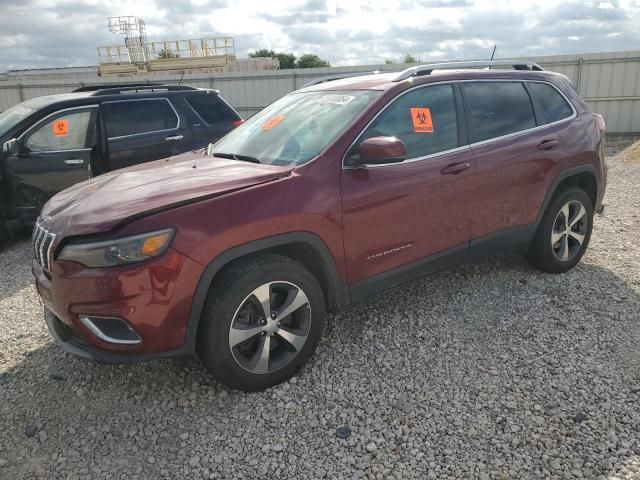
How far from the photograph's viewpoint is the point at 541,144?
4.05 metres

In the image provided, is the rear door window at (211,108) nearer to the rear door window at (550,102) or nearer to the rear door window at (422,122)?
the rear door window at (422,122)

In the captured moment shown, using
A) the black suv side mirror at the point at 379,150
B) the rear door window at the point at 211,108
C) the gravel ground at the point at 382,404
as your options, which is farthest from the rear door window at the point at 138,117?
the black suv side mirror at the point at 379,150

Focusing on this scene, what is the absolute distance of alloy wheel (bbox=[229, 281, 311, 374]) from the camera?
2807 mm

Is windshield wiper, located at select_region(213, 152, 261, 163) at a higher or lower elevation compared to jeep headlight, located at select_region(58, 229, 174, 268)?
higher

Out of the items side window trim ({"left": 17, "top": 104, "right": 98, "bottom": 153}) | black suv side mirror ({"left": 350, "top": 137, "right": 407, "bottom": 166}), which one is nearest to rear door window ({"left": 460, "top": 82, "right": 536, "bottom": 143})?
black suv side mirror ({"left": 350, "top": 137, "right": 407, "bottom": 166})

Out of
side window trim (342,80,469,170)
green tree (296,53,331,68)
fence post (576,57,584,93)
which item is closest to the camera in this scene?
side window trim (342,80,469,170)

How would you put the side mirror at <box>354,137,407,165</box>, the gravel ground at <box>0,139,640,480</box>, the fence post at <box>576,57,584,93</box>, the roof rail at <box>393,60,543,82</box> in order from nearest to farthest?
the gravel ground at <box>0,139,640,480</box>
the side mirror at <box>354,137,407,165</box>
the roof rail at <box>393,60,543,82</box>
the fence post at <box>576,57,584,93</box>

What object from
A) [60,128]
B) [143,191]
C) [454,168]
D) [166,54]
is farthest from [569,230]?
[166,54]

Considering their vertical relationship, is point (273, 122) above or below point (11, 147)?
above

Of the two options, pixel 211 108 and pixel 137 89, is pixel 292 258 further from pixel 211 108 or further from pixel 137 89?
pixel 137 89

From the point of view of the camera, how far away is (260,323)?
2867mm

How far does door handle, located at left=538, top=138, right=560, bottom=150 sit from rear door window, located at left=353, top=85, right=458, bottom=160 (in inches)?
34.6

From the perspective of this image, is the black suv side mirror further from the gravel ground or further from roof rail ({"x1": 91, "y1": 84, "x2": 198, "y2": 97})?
roof rail ({"x1": 91, "y1": 84, "x2": 198, "y2": 97})

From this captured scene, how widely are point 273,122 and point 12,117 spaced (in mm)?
4058
